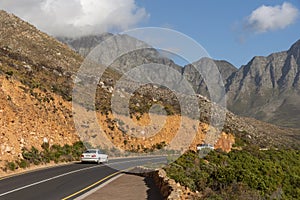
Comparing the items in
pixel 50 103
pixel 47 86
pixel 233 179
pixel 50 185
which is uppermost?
pixel 47 86

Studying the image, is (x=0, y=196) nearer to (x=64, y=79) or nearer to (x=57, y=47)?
(x=64, y=79)

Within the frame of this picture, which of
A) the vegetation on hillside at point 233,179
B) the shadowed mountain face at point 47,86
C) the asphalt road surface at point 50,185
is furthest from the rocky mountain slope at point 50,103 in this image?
the asphalt road surface at point 50,185

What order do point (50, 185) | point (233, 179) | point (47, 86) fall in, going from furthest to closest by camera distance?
point (47, 86) → point (233, 179) → point (50, 185)

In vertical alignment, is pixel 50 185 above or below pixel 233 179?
below

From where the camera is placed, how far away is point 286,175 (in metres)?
32.3

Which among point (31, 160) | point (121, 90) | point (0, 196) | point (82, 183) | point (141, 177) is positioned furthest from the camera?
point (121, 90)

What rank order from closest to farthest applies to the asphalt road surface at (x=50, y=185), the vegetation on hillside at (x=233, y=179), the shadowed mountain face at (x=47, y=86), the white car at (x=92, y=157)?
1. the asphalt road surface at (x=50, y=185)
2. the vegetation on hillside at (x=233, y=179)
3. the shadowed mountain face at (x=47, y=86)
4. the white car at (x=92, y=157)

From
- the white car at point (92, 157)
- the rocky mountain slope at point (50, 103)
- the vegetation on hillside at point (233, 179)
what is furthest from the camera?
the rocky mountain slope at point (50, 103)

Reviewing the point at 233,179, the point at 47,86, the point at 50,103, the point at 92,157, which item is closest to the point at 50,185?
the point at 233,179

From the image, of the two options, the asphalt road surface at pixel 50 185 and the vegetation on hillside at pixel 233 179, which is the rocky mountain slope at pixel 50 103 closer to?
the vegetation on hillside at pixel 233 179

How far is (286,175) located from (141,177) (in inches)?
594

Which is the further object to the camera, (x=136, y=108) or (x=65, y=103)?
(x=136, y=108)

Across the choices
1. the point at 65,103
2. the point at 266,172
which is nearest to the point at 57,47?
the point at 65,103

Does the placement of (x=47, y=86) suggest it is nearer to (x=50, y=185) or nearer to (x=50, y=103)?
(x=50, y=103)
